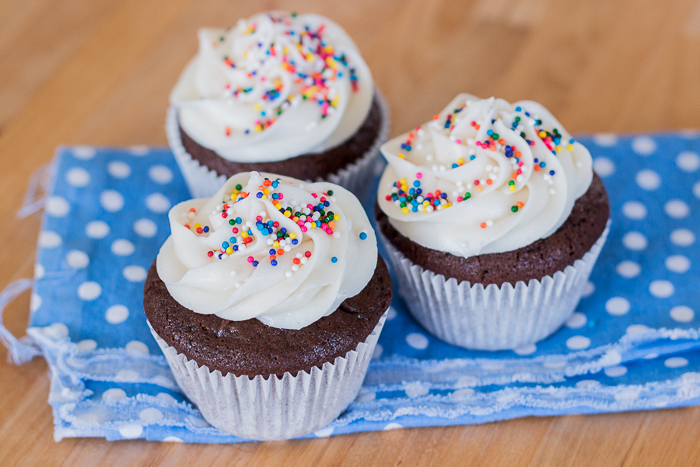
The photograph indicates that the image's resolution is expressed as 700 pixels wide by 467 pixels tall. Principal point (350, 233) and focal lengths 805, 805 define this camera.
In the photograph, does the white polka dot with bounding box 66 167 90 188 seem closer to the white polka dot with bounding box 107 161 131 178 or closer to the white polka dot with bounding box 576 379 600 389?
the white polka dot with bounding box 107 161 131 178

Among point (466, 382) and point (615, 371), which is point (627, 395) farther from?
point (466, 382)

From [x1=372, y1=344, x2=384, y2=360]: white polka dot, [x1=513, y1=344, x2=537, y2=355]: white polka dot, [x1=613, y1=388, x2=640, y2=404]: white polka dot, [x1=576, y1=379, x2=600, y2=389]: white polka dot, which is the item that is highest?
[x1=613, y1=388, x2=640, y2=404]: white polka dot

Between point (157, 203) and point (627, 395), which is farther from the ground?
point (157, 203)

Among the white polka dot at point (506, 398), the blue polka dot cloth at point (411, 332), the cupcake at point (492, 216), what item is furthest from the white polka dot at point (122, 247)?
Result: the white polka dot at point (506, 398)

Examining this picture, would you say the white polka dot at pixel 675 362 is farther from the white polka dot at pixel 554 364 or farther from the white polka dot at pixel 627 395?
the white polka dot at pixel 554 364

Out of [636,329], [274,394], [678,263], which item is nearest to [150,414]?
[274,394]

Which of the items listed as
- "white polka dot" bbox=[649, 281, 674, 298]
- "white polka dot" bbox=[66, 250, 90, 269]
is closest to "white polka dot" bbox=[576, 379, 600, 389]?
"white polka dot" bbox=[649, 281, 674, 298]
